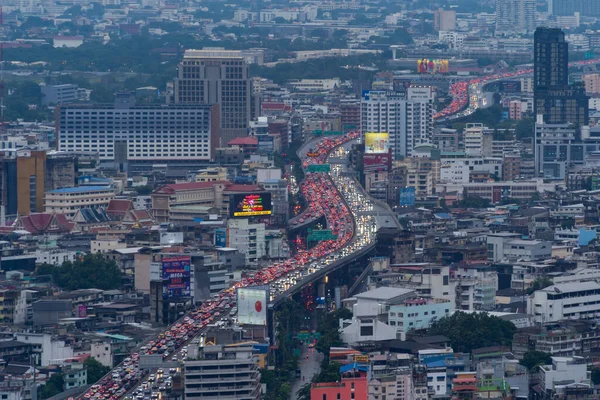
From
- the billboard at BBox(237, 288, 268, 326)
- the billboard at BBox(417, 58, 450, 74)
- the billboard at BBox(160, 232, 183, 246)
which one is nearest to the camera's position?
the billboard at BBox(237, 288, 268, 326)

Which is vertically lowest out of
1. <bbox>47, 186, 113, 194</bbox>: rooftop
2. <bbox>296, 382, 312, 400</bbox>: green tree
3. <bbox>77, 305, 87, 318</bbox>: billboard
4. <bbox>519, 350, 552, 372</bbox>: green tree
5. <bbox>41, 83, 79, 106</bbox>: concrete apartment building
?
<bbox>296, 382, 312, 400</bbox>: green tree

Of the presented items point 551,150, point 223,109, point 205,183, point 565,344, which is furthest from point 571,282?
point 223,109

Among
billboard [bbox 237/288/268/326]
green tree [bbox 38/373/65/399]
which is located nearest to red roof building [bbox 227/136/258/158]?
billboard [bbox 237/288/268/326]

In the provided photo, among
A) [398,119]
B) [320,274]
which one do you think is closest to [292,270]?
[320,274]

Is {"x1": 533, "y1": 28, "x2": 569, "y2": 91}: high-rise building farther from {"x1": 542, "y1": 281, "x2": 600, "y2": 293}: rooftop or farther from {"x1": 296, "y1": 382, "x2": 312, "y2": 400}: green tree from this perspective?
{"x1": 296, "y1": 382, "x2": 312, "y2": 400}: green tree

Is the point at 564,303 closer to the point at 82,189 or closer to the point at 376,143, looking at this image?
the point at 82,189
